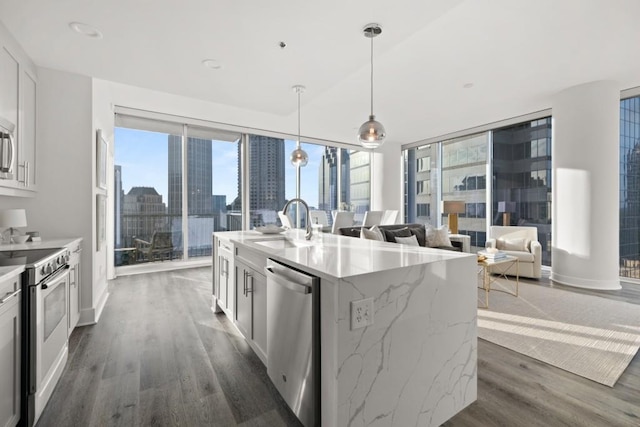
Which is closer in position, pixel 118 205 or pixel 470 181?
pixel 118 205

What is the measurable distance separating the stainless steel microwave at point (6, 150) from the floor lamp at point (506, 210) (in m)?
7.10

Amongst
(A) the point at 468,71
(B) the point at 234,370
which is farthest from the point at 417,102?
(B) the point at 234,370

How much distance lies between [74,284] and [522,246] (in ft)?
19.0

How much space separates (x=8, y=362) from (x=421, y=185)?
7.81 meters

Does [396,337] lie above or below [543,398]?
above

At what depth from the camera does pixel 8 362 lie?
4.62 feet

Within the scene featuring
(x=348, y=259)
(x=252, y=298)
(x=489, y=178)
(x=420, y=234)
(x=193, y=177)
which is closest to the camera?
(x=348, y=259)

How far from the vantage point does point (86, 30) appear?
2514 mm

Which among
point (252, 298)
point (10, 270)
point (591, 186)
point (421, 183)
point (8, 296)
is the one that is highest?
point (421, 183)

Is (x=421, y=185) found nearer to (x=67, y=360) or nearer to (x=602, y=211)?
(x=602, y=211)

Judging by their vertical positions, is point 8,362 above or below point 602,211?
below

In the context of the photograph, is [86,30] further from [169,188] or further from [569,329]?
[569,329]

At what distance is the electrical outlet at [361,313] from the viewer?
124 centimetres

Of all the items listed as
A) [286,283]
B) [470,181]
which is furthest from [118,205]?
[470,181]
